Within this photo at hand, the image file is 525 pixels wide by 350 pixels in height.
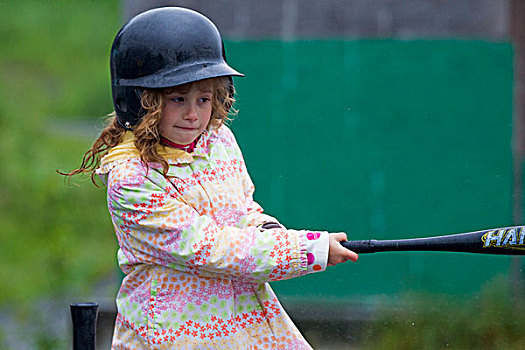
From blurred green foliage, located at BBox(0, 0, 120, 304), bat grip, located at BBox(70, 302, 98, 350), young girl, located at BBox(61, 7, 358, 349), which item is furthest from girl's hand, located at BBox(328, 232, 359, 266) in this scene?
blurred green foliage, located at BBox(0, 0, 120, 304)

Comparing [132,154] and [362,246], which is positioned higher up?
[132,154]

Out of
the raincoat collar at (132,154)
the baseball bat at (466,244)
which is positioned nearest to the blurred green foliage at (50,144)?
the raincoat collar at (132,154)

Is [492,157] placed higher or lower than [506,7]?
lower

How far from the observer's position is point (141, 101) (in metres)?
2.95

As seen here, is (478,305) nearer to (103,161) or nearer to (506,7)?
(506,7)

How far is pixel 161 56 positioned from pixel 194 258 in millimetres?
655

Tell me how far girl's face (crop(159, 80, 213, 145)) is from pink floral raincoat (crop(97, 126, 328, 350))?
0.06 m

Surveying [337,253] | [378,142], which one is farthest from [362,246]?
[378,142]

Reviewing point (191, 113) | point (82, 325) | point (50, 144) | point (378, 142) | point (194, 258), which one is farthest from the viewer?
point (50, 144)

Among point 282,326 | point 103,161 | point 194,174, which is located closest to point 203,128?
point 194,174

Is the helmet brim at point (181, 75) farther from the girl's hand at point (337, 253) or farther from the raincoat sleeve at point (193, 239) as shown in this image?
the girl's hand at point (337, 253)

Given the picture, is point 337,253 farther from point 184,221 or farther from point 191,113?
point 191,113

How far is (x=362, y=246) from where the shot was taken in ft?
9.37

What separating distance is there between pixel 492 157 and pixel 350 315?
129 centimetres
